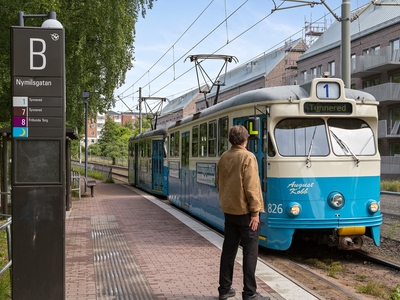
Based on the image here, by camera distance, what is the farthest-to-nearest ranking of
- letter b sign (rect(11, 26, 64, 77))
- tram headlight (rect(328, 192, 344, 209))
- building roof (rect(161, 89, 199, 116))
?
building roof (rect(161, 89, 199, 116)), tram headlight (rect(328, 192, 344, 209)), letter b sign (rect(11, 26, 64, 77))

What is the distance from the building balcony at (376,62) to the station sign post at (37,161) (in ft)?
117

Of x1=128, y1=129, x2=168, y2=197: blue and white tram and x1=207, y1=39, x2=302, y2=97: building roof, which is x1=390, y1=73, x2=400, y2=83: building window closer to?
x1=207, y1=39, x2=302, y2=97: building roof

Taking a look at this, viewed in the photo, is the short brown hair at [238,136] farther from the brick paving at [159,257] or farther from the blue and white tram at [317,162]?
the blue and white tram at [317,162]

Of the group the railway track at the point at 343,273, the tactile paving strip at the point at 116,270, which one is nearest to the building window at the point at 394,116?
A: the railway track at the point at 343,273

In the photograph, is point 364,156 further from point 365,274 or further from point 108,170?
point 108,170

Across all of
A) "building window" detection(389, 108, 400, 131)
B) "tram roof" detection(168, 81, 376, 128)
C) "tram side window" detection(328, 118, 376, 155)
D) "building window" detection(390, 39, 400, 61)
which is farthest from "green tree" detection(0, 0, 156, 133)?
"building window" detection(389, 108, 400, 131)

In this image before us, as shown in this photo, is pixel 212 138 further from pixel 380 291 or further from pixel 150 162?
pixel 150 162

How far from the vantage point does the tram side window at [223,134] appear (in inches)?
431

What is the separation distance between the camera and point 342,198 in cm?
909

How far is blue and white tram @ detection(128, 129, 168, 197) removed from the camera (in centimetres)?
2189

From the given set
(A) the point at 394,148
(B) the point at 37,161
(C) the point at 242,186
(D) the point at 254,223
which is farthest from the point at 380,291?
(A) the point at 394,148

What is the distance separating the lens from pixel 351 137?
9484 mm

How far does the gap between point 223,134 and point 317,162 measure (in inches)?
101

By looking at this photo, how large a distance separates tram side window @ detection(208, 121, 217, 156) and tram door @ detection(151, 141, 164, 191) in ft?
31.3
